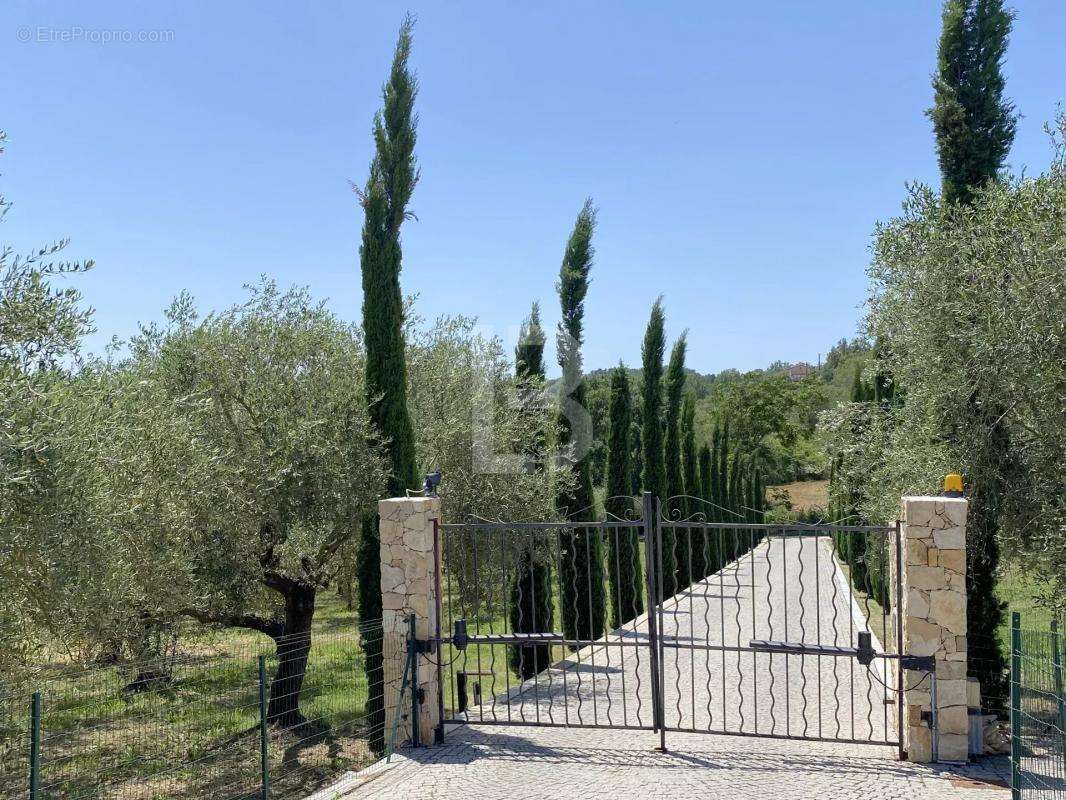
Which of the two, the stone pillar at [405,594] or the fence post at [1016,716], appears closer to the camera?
the fence post at [1016,716]

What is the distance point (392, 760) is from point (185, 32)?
7.37 metres

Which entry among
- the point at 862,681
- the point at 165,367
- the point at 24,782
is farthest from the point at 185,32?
the point at 862,681

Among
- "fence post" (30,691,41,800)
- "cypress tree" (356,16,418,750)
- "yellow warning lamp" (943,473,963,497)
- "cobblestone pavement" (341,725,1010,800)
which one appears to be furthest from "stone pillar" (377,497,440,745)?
"yellow warning lamp" (943,473,963,497)

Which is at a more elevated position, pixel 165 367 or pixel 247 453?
pixel 165 367

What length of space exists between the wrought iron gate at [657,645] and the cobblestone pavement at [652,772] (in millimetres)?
210

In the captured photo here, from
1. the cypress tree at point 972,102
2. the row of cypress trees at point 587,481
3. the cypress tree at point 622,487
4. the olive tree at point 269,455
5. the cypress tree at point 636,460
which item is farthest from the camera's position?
the cypress tree at point 636,460

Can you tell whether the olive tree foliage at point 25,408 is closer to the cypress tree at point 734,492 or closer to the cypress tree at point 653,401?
the cypress tree at point 653,401

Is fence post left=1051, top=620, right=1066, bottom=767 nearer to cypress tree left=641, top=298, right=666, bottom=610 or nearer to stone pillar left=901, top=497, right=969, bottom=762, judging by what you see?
stone pillar left=901, top=497, right=969, bottom=762

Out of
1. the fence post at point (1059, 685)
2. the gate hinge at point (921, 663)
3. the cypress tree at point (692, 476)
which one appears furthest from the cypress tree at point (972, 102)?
the cypress tree at point (692, 476)

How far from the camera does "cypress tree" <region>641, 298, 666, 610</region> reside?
20.5m

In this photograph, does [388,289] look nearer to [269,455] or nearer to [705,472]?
[269,455]

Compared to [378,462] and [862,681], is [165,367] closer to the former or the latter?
[378,462]

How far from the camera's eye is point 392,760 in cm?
657

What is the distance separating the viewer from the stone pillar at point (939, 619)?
239 inches
